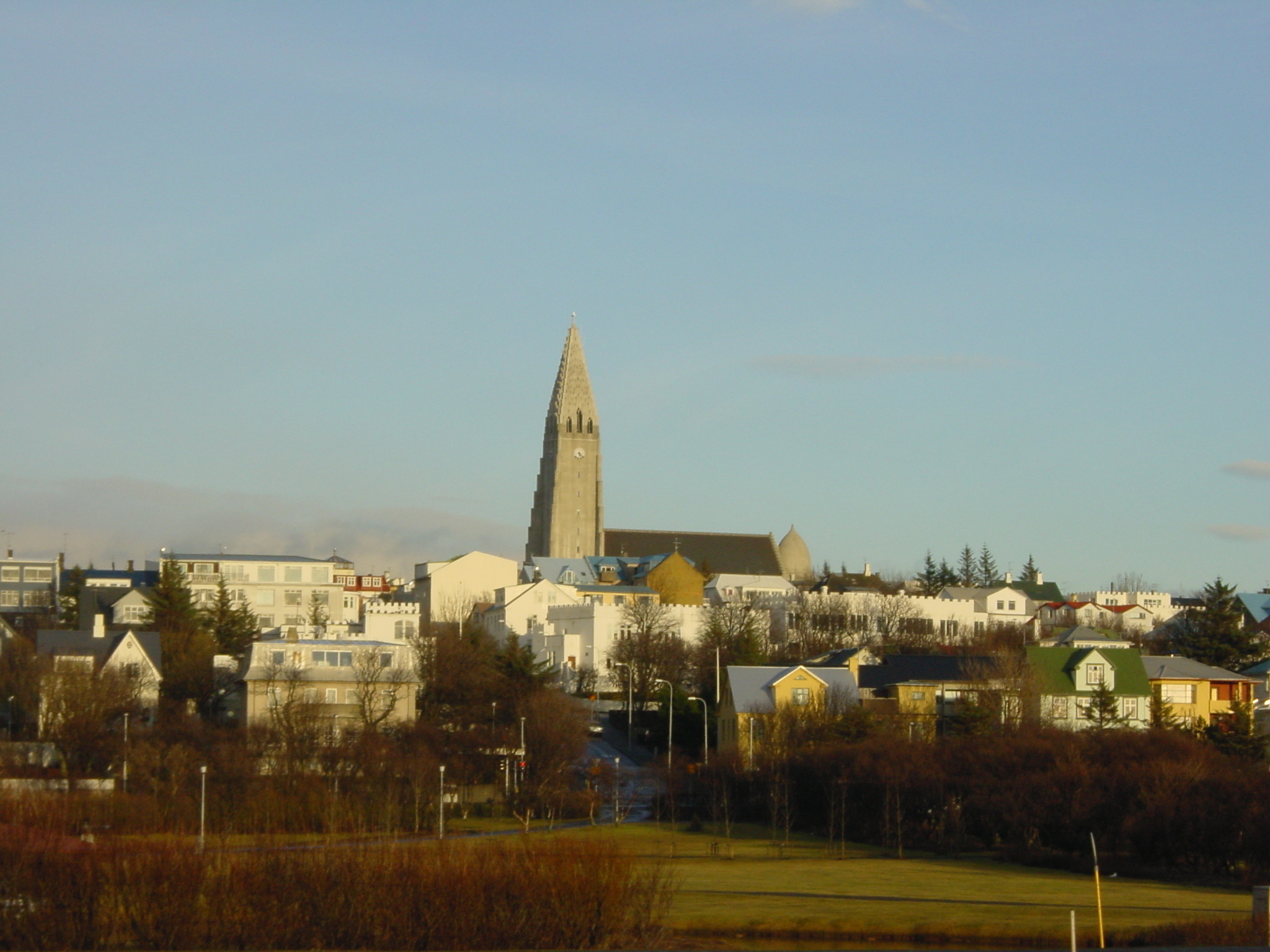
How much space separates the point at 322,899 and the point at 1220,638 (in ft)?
242

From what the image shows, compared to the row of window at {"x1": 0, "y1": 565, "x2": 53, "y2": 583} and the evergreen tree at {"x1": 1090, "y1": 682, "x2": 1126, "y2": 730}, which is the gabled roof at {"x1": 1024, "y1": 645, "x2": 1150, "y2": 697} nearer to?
the evergreen tree at {"x1": 1090, "y1": 682, "x2": 1126, "y2": 730}

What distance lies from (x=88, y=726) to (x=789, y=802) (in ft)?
86.8

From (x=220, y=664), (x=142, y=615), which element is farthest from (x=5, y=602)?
(x=220, y=664)

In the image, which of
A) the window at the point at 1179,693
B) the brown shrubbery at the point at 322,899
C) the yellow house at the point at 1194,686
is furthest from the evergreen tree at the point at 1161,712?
the brown shrubbery at the point at 322,899

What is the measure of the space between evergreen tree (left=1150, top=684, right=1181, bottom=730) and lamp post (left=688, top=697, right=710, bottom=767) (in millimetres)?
18167

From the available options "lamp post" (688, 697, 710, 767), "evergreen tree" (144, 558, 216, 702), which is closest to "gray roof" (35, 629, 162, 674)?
"evergreen tree" (144, 558, 216, 702)

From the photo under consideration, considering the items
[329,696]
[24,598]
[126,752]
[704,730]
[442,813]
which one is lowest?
[442,813]

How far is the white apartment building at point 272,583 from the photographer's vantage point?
108625mm

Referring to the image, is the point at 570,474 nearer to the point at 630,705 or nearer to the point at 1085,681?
the point at 630,705

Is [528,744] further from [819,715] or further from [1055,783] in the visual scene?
[1055,783]

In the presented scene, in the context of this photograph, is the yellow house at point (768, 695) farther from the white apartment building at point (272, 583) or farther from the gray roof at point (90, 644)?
the white apartment building at point (272, 583)

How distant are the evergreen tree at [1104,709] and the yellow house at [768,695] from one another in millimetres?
9945

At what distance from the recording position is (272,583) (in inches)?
4368

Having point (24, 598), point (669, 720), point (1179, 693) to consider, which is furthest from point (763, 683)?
point (24, 598)
